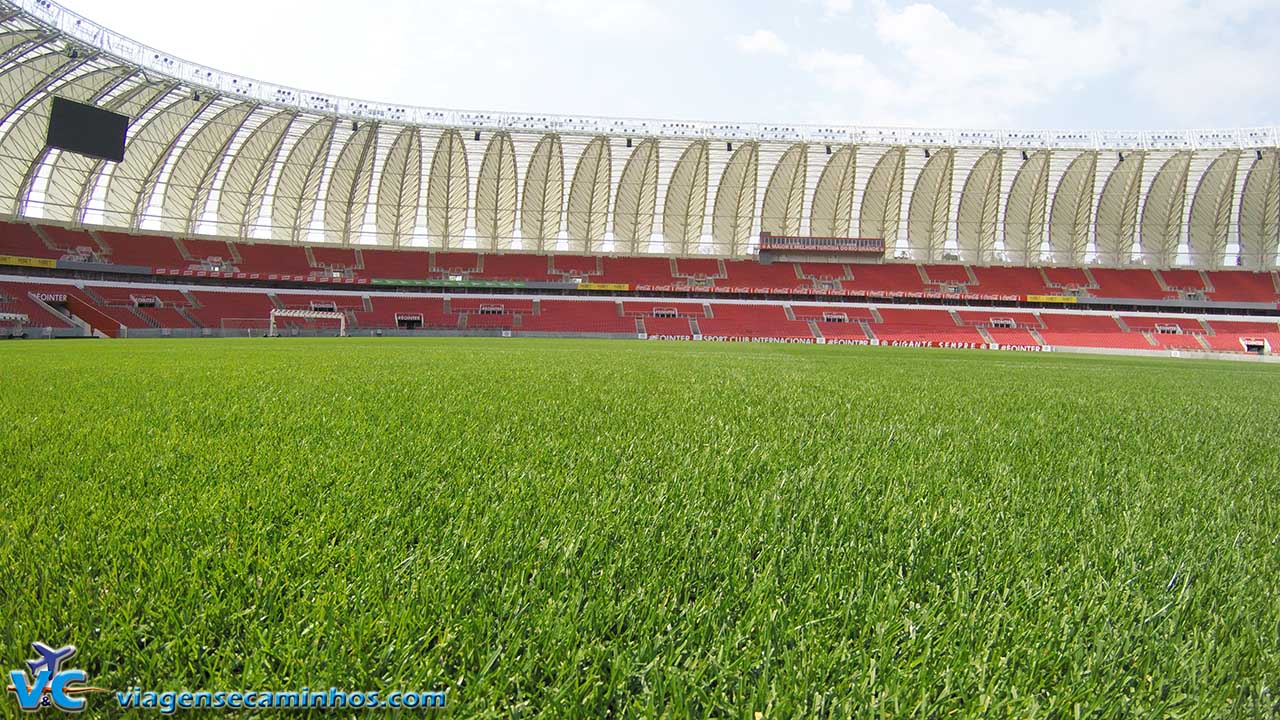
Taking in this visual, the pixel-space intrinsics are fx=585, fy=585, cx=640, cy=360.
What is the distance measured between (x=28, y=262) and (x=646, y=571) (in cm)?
5162

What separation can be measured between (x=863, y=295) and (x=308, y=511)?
52.1 metres

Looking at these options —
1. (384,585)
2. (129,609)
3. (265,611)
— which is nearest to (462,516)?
(384,585)

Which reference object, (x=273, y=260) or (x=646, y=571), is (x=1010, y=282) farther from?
(x=273, y=260)

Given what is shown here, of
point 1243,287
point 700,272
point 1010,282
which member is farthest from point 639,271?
point 1243,287

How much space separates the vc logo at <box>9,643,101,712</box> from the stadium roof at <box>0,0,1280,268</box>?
35992 mm

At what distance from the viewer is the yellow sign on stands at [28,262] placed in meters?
35.4

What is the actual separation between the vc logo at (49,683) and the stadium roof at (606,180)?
36.0 metres

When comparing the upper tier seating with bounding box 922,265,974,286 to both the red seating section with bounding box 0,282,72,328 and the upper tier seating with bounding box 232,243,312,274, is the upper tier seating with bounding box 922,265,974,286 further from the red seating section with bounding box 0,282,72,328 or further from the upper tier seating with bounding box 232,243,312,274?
the red seating section with bounding box 0,282,72,328

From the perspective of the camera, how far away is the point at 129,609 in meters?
1.03

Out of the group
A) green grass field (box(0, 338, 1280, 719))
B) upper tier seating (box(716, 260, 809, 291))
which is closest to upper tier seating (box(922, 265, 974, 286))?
upper tier seating (box(716, 260, 809, 291))

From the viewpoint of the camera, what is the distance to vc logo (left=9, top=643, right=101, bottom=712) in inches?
31.4

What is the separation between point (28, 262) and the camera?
36.0 m

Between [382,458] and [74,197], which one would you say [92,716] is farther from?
[74,197]

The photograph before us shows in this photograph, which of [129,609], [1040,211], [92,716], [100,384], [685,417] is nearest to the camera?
[92,716]
